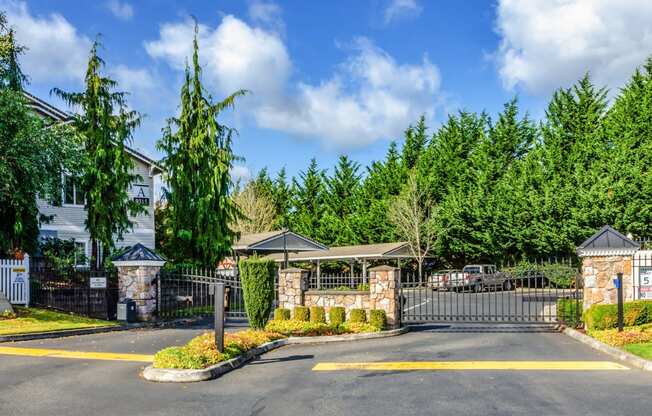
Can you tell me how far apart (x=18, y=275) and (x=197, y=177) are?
10.3 metres

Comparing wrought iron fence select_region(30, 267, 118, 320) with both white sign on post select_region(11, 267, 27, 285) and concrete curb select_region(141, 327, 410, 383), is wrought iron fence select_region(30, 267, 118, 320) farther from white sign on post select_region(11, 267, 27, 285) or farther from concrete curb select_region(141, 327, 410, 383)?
concrete curb select_region(141, 327, 410, 383)

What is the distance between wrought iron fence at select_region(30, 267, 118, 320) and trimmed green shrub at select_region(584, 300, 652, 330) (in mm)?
14683

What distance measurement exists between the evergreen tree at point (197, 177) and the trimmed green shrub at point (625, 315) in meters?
18.0

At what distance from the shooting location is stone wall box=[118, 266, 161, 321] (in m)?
19.8

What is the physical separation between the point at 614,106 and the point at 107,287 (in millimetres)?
33203

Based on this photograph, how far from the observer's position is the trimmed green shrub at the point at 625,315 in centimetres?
1559

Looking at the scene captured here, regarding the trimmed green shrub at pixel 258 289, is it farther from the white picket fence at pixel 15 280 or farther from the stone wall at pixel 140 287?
the white picket fence at pixel 15 280

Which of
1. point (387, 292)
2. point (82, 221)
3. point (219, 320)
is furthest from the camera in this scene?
point (82, 221)

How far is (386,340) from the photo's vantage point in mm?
15945

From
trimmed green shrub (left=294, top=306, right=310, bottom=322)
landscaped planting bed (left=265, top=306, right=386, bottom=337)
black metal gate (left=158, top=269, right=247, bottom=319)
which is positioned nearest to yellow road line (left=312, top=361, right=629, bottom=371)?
landscaped planting bed (left=265, top=306, right=386, bottom=337)

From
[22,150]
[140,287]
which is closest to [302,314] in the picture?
[140,287]

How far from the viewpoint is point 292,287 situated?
1853 cm

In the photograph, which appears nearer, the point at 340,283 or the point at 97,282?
the point at 340,283

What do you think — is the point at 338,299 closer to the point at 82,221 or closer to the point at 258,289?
the point at 258,289
